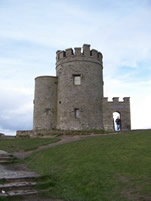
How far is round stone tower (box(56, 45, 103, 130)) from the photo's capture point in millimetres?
31047

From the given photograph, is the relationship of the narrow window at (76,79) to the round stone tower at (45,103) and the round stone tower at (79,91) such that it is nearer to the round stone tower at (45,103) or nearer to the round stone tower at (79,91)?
the round stone tower at (79,91)

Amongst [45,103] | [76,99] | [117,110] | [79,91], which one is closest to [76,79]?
[79,91]

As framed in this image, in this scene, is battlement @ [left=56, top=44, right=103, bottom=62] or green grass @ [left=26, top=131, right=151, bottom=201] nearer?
green grass @ [left=26, top=131, right=151, bottom=201]

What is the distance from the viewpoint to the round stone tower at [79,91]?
102 feet

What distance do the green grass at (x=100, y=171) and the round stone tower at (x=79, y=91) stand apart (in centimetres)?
1482

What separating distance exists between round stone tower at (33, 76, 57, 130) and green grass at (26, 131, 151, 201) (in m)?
16.2

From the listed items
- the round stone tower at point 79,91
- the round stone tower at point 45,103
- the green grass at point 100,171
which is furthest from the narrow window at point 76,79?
the green grass at point 100,171

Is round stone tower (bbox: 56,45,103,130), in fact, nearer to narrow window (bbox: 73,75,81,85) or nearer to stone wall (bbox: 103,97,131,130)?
narrow window (bbox: 73,75,81,85)

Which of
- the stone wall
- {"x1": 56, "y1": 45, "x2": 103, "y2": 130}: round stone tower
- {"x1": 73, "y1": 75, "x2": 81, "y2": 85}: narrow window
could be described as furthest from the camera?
{"x1": 73, "y1": 75, "x2": 81, "y2": 85}: narrow window

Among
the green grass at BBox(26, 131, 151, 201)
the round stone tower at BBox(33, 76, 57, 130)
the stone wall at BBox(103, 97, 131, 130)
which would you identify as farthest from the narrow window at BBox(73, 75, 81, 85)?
the green grass at BBox(26, 131, 151, 201)

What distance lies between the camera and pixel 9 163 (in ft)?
52.6

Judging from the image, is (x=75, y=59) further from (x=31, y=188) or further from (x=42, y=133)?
(x=31, y=188)

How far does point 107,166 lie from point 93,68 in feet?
72.7

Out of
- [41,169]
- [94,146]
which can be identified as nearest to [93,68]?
[94,146]
